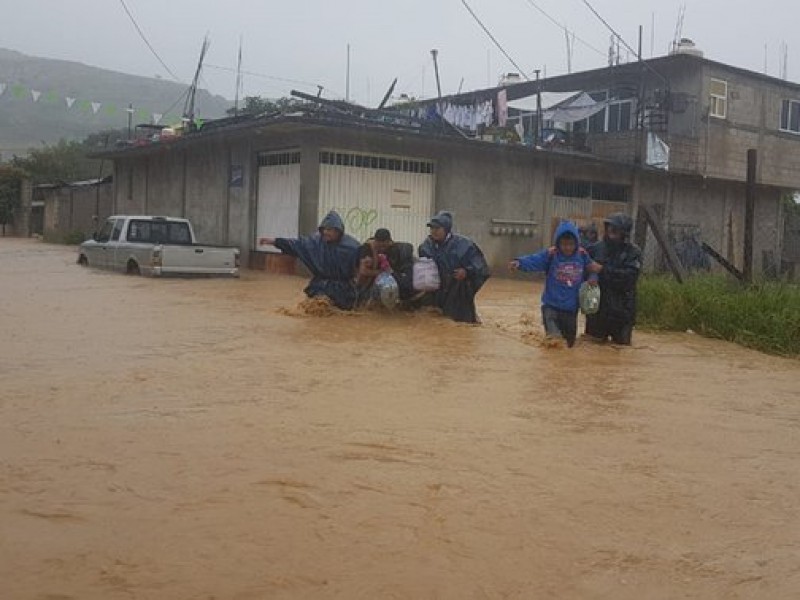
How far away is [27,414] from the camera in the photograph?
5.41m

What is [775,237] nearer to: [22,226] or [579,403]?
[579,403]

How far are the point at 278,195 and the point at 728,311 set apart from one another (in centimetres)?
1078

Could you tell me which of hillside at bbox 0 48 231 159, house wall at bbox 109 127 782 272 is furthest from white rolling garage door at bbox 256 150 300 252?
hillside at bbox 0 48 231 159

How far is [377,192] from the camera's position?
719 inches

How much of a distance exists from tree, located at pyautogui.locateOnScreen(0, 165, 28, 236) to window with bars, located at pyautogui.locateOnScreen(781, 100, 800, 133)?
31222mm

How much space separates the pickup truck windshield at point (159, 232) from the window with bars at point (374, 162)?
3121mm

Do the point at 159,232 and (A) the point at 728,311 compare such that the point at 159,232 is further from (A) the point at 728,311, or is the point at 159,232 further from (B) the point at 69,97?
(B) the point at 69,97

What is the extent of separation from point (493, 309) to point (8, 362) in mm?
7402

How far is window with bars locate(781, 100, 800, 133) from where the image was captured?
27.5 meters

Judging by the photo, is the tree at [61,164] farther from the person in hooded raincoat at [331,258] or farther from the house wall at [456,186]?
the person in hooded raincoat at [331,258]

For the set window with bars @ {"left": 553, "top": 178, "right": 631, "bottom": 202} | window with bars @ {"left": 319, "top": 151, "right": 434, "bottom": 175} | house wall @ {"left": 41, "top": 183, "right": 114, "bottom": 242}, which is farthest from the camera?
house wall @ {"left": 41, "top": 183, "right": 114, "bottom": 242}

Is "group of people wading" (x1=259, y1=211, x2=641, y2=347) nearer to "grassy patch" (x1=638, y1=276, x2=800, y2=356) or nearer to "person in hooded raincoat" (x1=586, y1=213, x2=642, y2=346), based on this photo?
"person in hooded raincoat" (x1=586, y1=213, x2=642, y2=346)

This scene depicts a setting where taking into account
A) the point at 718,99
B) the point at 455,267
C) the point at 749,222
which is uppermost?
the point at 718,99

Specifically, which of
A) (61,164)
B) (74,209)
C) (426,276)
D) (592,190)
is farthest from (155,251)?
(61,164)
